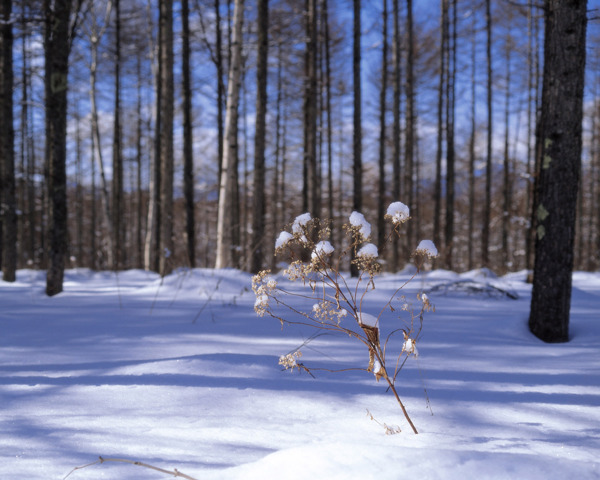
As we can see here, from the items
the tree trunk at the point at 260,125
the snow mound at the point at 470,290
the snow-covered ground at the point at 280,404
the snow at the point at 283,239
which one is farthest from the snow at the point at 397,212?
the tree trunk at the point at 260,125

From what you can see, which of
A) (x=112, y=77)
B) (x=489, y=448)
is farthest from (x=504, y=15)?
(x=489, y=448)

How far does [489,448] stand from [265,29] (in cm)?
757

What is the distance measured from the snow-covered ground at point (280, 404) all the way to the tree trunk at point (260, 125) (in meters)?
4.50

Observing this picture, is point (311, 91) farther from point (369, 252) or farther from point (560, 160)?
point (369, 252)

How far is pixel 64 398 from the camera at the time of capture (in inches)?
69.9

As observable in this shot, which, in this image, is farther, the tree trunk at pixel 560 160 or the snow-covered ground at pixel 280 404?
the tree trunk at pixel 560 160

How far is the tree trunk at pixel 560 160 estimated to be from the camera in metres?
2.96

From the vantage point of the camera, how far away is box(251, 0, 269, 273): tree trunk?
287 inches

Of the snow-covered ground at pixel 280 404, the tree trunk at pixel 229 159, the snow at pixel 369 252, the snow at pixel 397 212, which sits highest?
the tree trunk at pixel 229 159

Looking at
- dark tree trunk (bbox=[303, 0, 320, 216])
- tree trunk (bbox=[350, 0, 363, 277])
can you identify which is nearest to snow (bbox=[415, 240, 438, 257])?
tree trunk (bbox=[350, 0, 363, 277])

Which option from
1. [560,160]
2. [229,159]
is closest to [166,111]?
[229,159]

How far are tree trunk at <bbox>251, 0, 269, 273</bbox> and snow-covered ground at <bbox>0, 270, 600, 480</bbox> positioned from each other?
450 centimetres

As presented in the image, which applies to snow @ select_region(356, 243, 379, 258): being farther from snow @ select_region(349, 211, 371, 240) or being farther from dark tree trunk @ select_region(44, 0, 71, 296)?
dark tree trunk @ select_region(44, 0, 71, 296)

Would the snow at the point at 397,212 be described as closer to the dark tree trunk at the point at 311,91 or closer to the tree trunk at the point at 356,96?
the tree trunk at the point at 356,96
